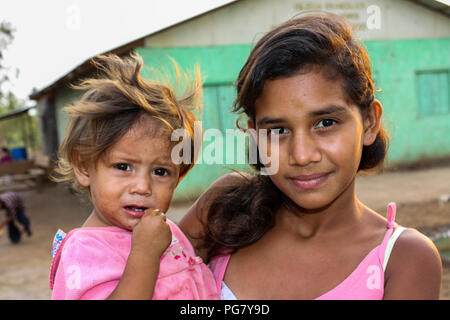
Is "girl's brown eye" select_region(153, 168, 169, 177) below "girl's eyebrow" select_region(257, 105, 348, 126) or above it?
below

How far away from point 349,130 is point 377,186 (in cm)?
801

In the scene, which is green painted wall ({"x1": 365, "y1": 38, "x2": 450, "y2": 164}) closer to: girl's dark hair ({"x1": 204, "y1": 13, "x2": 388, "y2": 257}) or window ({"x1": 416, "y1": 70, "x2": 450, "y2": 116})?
window ({"x1": 416, "y1": 70, "x2": 450, "y2": 116})

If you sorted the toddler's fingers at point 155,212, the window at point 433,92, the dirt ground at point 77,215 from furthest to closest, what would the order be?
the window at point 433,92
the dirt ground at point 77,215
the toddler's fingers at point 155,212

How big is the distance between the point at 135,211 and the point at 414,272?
83 cm

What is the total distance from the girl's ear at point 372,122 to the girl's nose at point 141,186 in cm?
70

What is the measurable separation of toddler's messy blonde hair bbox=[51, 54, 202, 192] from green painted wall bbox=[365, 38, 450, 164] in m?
9.53

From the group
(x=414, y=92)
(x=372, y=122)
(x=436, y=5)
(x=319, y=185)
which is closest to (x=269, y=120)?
(x=319, y=185)

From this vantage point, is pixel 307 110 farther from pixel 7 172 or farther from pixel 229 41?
pixel 7 172

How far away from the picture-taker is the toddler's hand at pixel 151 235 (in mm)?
1279

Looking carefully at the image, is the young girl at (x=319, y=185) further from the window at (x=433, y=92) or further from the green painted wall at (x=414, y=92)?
the window at (x=433, y=92)

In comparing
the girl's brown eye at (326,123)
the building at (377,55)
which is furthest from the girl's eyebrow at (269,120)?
the building at (377,55)

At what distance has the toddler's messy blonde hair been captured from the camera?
1.42 meters

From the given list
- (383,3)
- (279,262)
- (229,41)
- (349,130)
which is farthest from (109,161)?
(383,3)

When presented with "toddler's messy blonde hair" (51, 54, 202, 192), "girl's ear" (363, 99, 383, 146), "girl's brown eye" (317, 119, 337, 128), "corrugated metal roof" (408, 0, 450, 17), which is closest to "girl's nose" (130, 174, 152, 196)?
"toddler's messy blonde hair" (51, 54, 202, 192)
